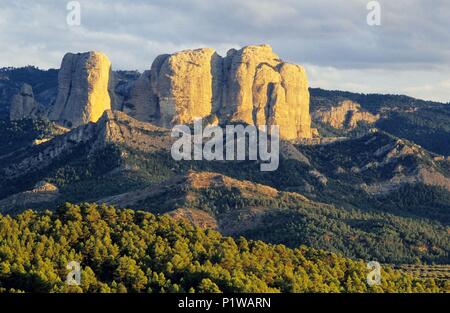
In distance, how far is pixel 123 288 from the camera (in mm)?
126625

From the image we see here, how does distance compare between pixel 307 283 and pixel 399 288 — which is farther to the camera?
→ pixel 399 288

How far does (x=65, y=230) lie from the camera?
147 meters

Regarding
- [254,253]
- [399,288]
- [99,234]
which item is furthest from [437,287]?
[99,234]

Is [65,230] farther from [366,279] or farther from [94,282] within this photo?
[366,279]

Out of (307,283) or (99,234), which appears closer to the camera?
(307,283)
